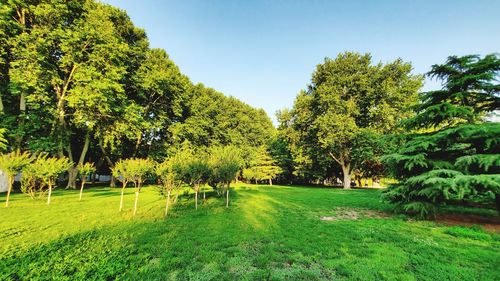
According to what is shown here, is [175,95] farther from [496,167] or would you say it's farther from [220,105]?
[496,167]

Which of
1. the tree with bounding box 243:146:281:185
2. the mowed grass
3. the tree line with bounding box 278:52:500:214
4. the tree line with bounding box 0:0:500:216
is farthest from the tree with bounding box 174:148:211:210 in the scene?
the tree with bounding box 243:146:281:185

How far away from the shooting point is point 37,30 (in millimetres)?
16750

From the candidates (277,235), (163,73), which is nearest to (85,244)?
(277,235)

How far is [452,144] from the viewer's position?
10.0 metres

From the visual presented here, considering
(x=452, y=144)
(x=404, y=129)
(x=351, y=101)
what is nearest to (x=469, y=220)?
(x=452, y=144)

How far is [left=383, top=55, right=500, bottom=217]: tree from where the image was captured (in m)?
8.56

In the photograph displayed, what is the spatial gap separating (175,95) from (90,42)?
32.8 ft

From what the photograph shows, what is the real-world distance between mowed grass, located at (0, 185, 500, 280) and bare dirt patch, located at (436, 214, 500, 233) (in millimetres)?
939

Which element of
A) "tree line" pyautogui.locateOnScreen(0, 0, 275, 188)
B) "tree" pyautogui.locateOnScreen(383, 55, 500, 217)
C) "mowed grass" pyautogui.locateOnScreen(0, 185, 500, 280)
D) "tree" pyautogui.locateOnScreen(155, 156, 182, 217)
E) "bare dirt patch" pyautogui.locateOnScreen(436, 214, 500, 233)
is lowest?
"mowed grass" pyautogui.locateOnScreen(0, 185, 500, 280)

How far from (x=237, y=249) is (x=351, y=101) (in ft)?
83.0

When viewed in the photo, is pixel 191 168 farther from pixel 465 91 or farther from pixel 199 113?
pixel 199 113

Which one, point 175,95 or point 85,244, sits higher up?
point 175,95

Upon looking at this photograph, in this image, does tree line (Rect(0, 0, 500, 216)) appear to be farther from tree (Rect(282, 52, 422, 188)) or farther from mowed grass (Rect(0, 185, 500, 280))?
mowed grass (Rect(0, 185, 500, 280))

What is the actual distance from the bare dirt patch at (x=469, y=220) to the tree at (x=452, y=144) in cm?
70
